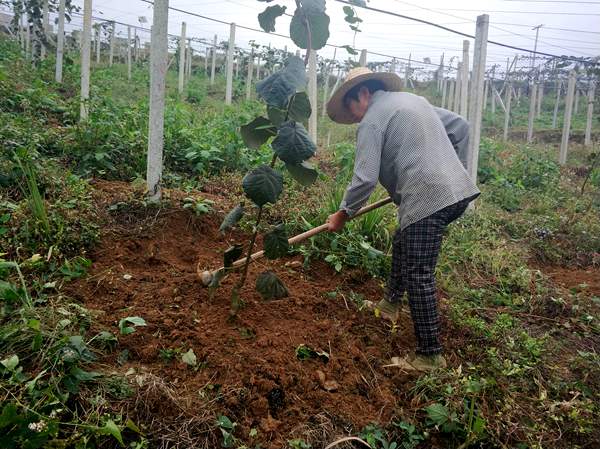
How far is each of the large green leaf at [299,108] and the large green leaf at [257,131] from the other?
0.52 ft

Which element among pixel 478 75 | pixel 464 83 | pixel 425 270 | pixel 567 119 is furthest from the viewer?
pixel 567 119

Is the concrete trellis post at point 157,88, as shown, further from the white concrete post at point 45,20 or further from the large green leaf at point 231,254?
the white concrete post at point 45,20

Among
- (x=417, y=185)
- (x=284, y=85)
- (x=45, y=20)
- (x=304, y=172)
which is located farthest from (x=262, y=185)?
(x=45, y=20)

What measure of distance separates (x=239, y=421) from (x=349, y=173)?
126 inches

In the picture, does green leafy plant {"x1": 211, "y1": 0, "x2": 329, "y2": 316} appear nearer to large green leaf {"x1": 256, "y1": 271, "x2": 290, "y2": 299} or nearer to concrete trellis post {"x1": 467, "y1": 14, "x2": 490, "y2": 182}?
large green leaf {"x1": 256, "y1": 271, "x2": 290, "y2": 299}

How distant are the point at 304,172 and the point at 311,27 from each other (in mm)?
774

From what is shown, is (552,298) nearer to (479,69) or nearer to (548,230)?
(548,230)

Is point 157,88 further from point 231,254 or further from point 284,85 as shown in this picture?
point 231,254

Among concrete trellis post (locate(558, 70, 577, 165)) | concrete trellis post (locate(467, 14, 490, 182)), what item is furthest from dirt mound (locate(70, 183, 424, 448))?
concrete trellis post (locate(558, 70, 577, 165))

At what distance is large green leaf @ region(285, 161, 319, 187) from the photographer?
237 centimetres

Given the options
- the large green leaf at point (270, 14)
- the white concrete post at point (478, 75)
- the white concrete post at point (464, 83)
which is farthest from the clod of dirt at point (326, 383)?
the white concrete post at point (464, 83)

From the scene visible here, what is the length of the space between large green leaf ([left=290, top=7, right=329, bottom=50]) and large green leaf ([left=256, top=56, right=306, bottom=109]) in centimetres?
19

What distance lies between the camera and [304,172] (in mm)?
2383

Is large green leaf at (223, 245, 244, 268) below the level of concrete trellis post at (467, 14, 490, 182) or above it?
below
